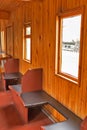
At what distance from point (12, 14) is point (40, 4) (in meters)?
2.71

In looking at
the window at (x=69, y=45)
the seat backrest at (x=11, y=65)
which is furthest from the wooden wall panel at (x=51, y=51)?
the seat backrest at (x=11, y=65)

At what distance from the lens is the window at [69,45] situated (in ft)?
8.70

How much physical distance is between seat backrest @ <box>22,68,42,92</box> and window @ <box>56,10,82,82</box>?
0.69 meters

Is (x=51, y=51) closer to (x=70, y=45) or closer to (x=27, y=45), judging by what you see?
(x=70, y=45)

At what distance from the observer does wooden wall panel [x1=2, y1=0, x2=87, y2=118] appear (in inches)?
97.5

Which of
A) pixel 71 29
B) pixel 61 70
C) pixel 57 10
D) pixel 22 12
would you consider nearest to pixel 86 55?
pixel 71 29

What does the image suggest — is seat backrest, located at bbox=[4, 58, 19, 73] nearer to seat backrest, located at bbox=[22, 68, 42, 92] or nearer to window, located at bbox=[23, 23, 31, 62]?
window, located at bbox=[23, 23, 31, 62]

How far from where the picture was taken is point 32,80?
380 centimetres

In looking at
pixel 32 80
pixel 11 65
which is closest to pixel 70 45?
pixel 32 80

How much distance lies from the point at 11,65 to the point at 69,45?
3.12m

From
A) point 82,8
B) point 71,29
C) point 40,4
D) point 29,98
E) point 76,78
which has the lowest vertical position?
point 29,98

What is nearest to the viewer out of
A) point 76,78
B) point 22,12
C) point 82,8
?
point 82,8

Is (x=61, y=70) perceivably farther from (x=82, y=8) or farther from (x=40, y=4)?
(x=40, y=4)

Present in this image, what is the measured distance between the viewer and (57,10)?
120 inches
